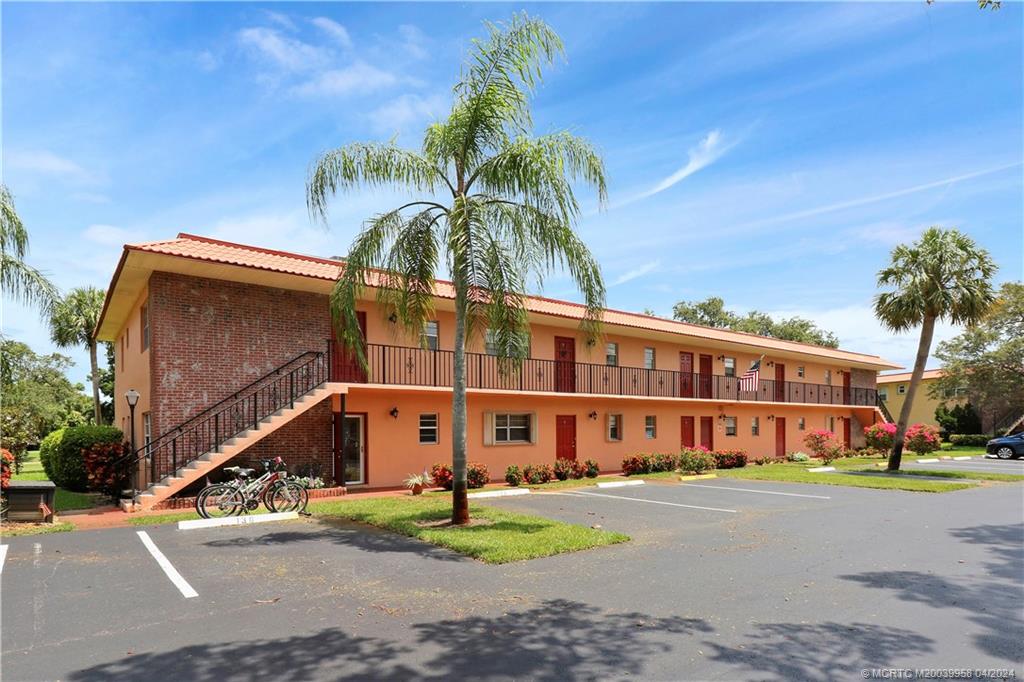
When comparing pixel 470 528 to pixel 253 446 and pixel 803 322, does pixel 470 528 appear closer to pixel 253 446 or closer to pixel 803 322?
pixel 253 446

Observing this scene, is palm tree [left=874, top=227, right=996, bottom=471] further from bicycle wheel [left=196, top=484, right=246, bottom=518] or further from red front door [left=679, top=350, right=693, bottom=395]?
bicycle wheel [left=196, top=484, right=246, bottom=518]

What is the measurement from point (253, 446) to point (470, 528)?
24.4 ft

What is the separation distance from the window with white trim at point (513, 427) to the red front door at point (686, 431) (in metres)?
9.09

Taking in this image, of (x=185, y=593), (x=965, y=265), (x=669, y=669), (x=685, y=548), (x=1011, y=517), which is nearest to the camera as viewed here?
(x=669, y=669)

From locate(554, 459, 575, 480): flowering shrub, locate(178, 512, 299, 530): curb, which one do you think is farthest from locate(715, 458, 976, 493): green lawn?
locate(178, 512, 299, 530): curb

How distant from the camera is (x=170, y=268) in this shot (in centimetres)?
1469

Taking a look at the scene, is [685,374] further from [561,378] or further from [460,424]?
[460,424]

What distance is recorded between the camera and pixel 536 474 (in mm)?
20172

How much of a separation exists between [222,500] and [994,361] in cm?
4671

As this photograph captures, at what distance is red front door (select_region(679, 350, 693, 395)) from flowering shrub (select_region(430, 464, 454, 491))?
13.4 meters

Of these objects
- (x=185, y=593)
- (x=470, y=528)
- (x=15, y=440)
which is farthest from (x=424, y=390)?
(x=15, y=440)

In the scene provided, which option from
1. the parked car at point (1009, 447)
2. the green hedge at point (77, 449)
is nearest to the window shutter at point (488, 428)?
the green hedge at point (77, 449)

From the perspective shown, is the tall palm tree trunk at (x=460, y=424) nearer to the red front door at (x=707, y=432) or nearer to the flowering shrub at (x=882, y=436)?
the red front door at (x=707, y=432)

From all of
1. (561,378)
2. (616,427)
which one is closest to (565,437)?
(561,378)
